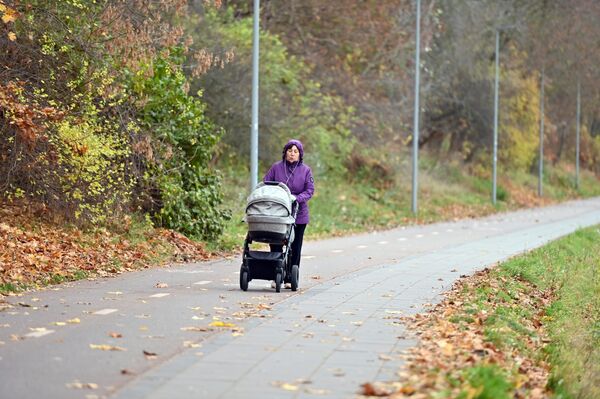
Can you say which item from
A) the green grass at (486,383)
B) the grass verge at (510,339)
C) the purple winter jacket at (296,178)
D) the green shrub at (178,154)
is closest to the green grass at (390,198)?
the green shrub at (178,154)

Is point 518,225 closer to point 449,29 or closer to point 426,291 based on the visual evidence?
point 449,29

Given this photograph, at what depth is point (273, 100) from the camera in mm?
35938

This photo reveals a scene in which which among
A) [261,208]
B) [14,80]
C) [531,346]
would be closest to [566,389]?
[531,346]

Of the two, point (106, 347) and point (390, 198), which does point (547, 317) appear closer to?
point (106, 347)

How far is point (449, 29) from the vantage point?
5522cm

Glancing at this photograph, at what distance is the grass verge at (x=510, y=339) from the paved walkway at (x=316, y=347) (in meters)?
0.32

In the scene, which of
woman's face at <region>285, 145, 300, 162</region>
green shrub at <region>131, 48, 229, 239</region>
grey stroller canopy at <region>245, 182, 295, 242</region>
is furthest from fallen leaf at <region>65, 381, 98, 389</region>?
green shrub at <region>131, 48, 229, 239</region>

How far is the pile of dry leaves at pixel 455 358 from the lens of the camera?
850cm

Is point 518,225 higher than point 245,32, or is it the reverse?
point 245,32

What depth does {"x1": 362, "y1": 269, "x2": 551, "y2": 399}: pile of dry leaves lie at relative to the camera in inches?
335

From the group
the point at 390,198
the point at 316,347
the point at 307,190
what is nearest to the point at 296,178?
the point at 307,190

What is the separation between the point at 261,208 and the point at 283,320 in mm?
2988

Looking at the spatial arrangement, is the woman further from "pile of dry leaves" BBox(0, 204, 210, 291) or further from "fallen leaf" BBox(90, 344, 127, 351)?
"fallen leaf" BBox(90, 344, 127, 351)

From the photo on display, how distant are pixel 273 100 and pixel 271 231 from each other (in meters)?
21.1
